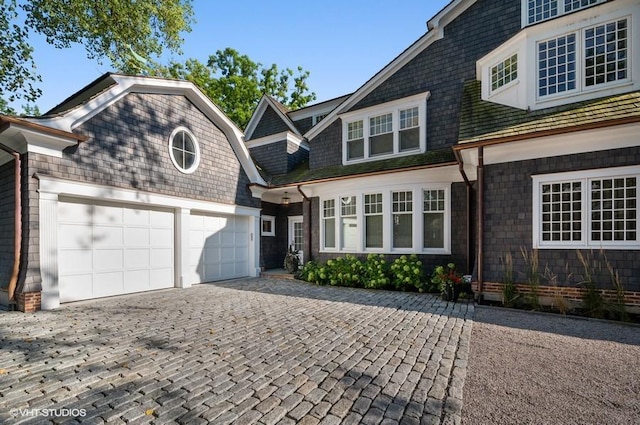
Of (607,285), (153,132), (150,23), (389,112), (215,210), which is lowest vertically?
(607,285)

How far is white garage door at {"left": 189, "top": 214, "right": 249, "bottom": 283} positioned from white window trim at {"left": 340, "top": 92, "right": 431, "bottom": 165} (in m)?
4.89

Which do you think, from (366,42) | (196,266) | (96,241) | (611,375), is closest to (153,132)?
(96,241)

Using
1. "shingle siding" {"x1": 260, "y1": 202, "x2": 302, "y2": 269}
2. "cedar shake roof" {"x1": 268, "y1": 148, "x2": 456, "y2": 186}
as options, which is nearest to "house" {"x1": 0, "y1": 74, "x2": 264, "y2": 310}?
"shingle siding" {"x1": 260, "y1": 202, "x2": 302, "y2": 269}

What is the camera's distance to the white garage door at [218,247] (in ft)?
32.9

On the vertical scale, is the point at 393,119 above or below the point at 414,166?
above

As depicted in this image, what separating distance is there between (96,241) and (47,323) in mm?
2556

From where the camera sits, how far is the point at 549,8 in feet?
26.6

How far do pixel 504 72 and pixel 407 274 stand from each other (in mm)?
6201

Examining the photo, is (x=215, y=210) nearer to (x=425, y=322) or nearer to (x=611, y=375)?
(x=425, y=322)

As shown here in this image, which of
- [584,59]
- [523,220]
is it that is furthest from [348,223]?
[584,59]

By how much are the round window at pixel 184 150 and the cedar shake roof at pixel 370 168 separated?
3.41 meters

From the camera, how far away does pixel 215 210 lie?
10.4m

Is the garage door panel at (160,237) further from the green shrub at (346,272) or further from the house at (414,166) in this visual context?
the green shrub at (346,272)

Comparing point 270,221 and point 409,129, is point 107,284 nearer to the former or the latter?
point 270,221
